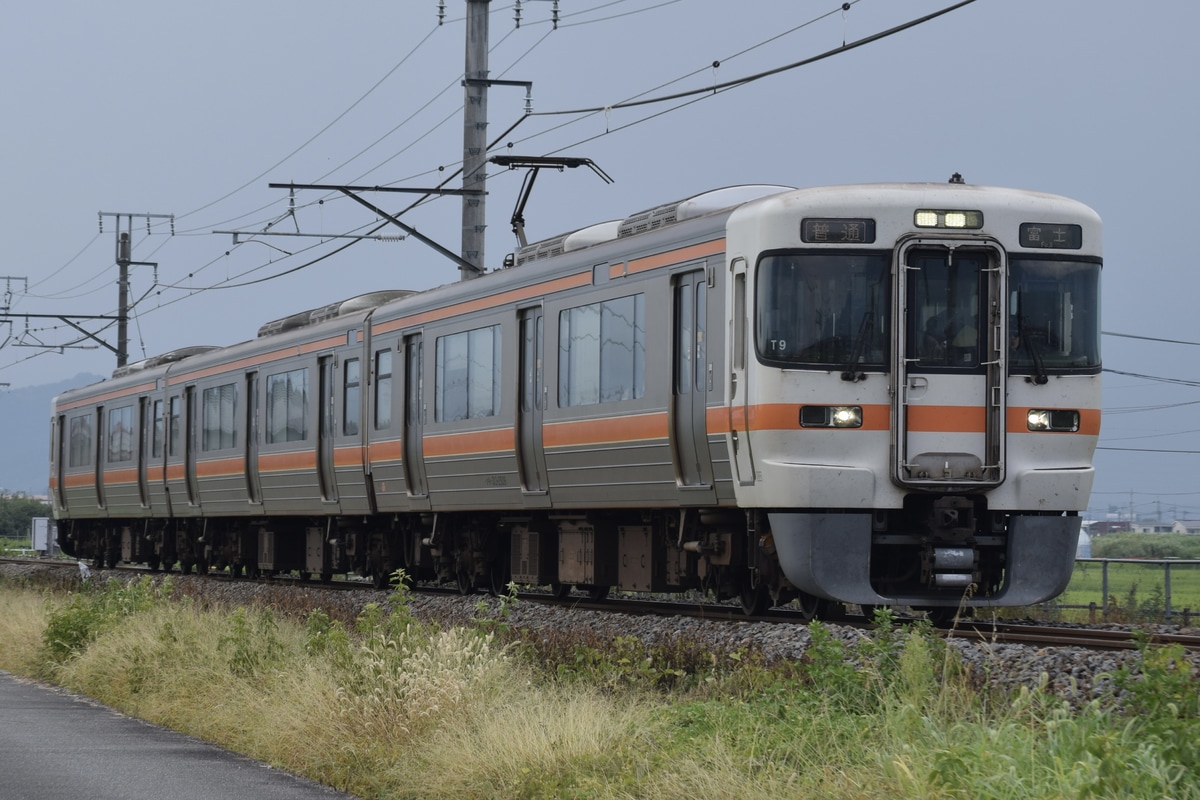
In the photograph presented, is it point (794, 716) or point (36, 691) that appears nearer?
point (794, 716)

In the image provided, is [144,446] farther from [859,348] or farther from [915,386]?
Result: [915,386]

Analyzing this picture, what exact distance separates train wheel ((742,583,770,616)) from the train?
0.9 inches

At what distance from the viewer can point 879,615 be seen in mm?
9625

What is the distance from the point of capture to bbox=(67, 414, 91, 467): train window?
110 ft

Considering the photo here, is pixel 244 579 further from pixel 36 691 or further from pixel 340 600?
pixel 36 691

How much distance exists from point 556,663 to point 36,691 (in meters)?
5.16

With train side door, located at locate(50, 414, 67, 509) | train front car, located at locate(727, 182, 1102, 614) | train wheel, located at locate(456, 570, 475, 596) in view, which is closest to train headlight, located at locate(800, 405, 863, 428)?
train front car, located at locate(727, 182, 1102, 614)

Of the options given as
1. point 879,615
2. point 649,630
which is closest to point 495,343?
point 649,630

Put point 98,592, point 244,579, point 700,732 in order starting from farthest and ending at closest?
A: point 244,579 → point 98,592 → point 700,732

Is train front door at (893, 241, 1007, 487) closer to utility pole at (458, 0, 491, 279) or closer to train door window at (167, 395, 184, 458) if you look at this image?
utility pole at (458, 0, 491, 279)

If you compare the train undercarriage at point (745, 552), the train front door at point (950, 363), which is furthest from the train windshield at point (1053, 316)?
the train undercarriage at point (745, 552)

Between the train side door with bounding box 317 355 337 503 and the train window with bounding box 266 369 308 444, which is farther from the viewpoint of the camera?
the train window with bounding box 266 369 308 444

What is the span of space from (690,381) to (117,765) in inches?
228

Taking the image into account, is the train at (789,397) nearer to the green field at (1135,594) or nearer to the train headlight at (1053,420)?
the train headlight at (1053,420)
